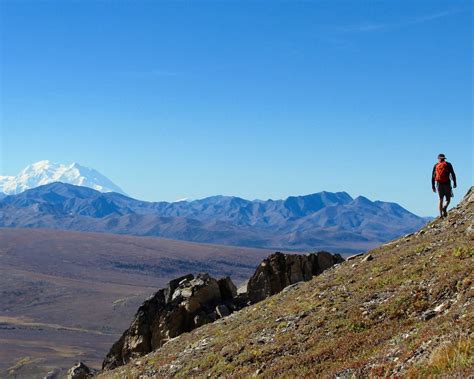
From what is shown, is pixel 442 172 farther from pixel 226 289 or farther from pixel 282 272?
pixel 226 289

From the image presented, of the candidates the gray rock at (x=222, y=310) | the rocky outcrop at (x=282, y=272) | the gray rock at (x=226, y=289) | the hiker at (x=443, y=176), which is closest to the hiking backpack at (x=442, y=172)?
the hiker at (x=443, y=176)

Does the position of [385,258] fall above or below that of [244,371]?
above

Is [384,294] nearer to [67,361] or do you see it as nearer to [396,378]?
[396,378]

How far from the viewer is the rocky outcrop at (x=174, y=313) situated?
28.4m

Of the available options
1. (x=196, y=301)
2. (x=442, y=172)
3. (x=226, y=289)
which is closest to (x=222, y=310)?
(x=196, y=301)

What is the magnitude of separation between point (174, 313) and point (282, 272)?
229 inches

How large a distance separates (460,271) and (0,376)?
264 ft

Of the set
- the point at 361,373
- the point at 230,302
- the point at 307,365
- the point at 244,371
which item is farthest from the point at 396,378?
the point at 230,302

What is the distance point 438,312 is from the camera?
588 inches

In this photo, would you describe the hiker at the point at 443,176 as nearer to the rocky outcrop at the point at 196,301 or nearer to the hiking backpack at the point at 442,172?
the hiking backpack at the point at 442,172

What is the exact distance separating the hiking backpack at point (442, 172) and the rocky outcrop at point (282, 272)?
26.1 feet

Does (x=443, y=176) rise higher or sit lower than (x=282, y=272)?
higher

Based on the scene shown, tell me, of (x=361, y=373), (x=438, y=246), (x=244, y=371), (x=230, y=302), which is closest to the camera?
(x=361, y=373)

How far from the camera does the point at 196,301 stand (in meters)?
29.2
